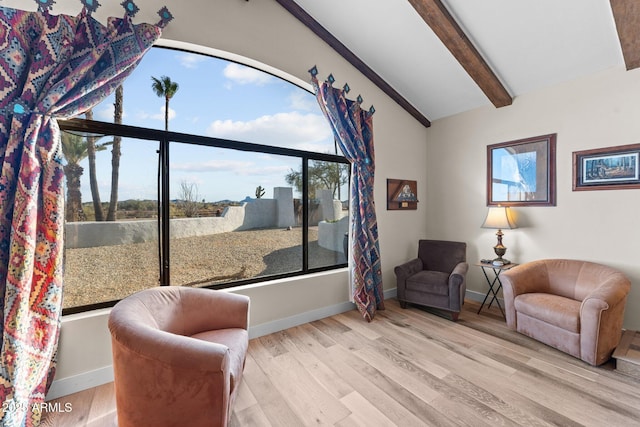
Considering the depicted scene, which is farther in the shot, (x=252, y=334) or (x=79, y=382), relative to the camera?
(x=252, y=334)

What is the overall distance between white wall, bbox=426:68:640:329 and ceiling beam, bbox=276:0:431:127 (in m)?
0.62

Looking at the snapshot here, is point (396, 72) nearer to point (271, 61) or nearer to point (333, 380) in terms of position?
point (271, 61)

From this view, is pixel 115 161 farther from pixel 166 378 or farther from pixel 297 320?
pixel 297 320

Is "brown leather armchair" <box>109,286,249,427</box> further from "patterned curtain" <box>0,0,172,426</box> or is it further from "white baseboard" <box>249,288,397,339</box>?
"white baseboard" <box>249,288,397,339</box>

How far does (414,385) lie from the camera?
6.36 ft

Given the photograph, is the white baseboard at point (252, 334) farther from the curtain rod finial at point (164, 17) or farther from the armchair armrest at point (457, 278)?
the curtain rod finial at point (164, 17)

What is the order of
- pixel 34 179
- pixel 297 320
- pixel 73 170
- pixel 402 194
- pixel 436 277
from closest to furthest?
pixel 34 179, pixel 73 170, pixel 297 320, pixel 436 277, pixel 402 194

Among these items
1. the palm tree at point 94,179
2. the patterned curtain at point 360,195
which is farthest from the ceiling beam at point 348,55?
the palm tree at point 94,179

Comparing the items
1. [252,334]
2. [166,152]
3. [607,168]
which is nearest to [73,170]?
[166,152]

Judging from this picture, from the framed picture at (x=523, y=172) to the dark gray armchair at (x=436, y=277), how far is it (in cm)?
88

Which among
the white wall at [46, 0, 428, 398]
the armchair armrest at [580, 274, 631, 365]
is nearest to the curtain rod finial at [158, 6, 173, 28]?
the white wall at [46, 0, 428, 398]

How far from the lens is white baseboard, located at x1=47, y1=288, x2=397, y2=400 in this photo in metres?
1.83

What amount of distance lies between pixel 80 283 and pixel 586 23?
4778 millimetres

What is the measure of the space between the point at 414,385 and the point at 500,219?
226cm
